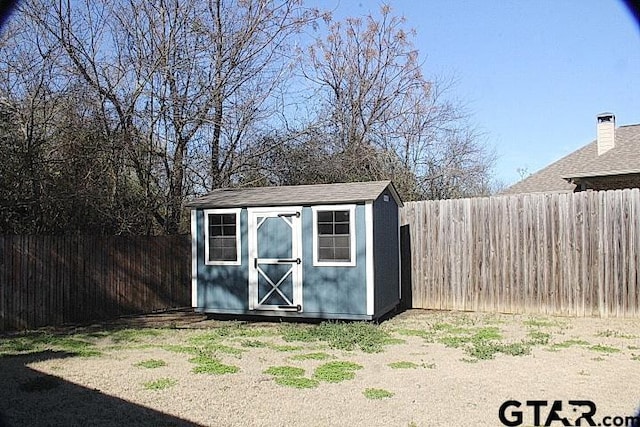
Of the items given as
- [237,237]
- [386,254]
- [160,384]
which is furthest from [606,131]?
[160,384]

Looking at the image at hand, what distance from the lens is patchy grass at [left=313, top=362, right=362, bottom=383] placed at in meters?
5.74

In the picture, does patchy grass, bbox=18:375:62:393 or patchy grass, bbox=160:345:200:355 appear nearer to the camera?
patchy grass, bbox=18:375:62:393

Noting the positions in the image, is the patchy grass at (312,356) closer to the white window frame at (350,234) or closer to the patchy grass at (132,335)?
the white window frame at (350,234)

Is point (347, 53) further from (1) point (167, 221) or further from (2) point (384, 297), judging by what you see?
(2) point (384, 297)

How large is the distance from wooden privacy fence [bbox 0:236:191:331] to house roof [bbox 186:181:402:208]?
70.6 inches

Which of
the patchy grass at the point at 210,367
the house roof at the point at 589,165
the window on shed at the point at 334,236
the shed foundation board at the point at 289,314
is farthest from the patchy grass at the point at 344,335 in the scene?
the house roof at the point at 589,165

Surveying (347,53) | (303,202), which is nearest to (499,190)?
(347,53)

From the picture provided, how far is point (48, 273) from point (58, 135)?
95.7 inches

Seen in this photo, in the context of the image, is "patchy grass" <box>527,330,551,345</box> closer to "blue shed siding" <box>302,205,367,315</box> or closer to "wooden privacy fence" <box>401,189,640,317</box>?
"wooden privacy fence" <box>401,189,640,317</box>

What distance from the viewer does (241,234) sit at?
10023 mm

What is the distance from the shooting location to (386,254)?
10070 millimetres

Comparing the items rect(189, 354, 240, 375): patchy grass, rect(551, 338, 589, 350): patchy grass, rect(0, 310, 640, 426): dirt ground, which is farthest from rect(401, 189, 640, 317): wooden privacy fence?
rect(189, 354, 240, 375): patchy grass

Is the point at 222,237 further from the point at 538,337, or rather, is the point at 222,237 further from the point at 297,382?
the point at 538,337

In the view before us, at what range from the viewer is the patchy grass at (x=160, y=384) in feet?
18.0
